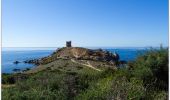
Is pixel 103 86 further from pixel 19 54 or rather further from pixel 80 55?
pixel 80 55

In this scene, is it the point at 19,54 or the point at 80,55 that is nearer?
the point at 19,54

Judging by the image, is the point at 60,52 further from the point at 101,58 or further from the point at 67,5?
the point at 67,5

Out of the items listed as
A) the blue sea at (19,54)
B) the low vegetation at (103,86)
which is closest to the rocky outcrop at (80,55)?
the blue sea at (19,54)

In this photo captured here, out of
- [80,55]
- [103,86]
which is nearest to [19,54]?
[103,86]

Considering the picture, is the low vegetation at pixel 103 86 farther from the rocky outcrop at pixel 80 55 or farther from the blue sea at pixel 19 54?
the rocky outcrop at pixel 80 55

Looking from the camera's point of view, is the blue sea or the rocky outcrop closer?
the blue sea

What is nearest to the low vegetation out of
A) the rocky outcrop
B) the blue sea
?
the blue sea

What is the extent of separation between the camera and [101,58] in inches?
542

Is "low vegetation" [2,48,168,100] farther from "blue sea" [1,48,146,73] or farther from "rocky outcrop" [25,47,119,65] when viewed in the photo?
"rocky outcrop" [25,47,119,65]

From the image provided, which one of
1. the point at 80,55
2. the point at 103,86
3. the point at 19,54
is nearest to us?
the point at 103,86

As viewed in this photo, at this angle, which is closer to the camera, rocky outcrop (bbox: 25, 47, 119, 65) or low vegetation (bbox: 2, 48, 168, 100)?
low vegetation (bbox: 2, 48, 168, 100)

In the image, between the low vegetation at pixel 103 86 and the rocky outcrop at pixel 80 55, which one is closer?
the low vegetation at pixel 103 86

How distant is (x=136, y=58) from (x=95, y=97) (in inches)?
128

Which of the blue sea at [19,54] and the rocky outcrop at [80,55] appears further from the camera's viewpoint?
the rocky outcrop at [80,55]
